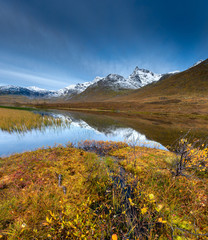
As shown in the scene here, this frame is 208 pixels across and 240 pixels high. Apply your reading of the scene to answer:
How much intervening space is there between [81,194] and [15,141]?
39.3 ft

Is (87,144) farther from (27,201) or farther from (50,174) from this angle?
(27,201)

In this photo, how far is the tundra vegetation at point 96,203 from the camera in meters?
2.88

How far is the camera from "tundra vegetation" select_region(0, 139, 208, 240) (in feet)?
9.44

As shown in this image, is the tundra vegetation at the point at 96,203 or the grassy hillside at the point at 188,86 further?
the grassy hillside at the point at 188,86

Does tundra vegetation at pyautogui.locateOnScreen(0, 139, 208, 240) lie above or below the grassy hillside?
below

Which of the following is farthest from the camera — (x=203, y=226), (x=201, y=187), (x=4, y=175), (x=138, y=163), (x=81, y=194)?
(x=138, y=163)

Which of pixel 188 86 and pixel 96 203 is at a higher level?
pixel 188 86

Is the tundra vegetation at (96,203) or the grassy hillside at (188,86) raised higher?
the grassy hillside at (188,86)

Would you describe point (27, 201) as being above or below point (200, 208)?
above

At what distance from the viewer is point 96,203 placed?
12.9 feet

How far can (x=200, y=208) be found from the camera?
369 centimetres

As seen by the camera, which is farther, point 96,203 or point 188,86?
point 188,86

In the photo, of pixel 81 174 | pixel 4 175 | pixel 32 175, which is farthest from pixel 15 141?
pixel 81 174

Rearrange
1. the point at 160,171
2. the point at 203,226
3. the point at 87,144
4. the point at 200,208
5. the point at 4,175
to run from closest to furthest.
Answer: the point at 203,226, the point at 200,208, the point at 4,175, the point at 160,171, the point at 87,144
